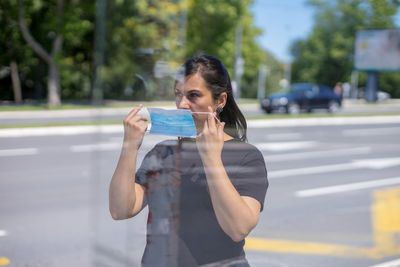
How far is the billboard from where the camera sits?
1.76 m

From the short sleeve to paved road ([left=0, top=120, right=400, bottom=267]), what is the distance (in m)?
0.24

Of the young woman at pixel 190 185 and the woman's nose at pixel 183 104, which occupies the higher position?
the woman's nose at pixel 183 104

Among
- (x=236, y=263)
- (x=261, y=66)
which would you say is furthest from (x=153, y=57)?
(x=261, y=66)

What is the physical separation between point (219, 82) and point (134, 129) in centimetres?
28

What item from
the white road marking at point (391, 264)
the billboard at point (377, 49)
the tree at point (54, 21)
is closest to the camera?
the billboard at point (377, 49)

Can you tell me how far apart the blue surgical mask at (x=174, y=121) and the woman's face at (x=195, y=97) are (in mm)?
55

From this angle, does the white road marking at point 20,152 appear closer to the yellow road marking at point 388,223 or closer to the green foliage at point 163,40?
the green foliage at point 163,40

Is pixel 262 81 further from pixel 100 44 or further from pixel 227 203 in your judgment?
pixel 227 203

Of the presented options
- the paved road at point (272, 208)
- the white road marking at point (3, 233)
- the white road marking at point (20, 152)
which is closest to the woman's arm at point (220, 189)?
the paved road at point (272, 208)

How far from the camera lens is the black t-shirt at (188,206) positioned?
1326 millimetres

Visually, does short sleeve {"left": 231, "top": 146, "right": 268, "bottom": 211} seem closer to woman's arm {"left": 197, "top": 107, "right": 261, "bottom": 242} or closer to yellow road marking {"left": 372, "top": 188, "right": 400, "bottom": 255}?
woman's arm {"left": 197, "top": 107, "right": 261, "bottom": 242}

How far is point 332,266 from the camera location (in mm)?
2137

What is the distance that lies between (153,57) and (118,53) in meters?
0.23

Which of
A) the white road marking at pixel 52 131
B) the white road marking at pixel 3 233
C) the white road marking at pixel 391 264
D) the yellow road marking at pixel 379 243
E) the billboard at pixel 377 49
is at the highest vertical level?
the billboard at pixel 377 49
